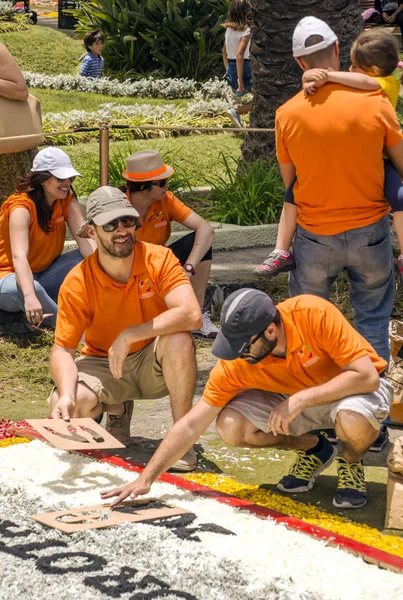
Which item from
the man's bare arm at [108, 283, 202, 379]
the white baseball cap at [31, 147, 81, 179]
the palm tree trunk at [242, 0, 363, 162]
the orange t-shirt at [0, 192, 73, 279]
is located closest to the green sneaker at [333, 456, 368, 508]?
the man's bare arm at [108, 283, 202, 379]

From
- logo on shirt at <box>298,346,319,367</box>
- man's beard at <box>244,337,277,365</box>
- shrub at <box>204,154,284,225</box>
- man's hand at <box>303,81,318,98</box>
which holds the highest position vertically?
man's hand at <box>303,81,318,98</box>

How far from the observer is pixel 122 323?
5199mm

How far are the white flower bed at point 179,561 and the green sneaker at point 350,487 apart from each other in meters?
0.43

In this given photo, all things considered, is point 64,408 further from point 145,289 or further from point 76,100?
point 76,100

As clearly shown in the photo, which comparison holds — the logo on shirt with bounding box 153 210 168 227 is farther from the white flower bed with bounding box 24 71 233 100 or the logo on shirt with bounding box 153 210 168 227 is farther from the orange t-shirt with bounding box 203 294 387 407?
the white flower bed with bounding box 24 71 233 100

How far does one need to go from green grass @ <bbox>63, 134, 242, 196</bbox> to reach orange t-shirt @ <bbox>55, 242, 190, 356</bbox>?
190 inches

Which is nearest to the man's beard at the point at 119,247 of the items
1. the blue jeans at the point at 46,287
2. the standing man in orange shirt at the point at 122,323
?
the standing man in orange shirt at the point at 122,323

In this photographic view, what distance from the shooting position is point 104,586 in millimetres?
3615

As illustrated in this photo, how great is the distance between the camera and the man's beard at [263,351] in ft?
14.3

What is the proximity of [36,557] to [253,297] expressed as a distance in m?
1.28

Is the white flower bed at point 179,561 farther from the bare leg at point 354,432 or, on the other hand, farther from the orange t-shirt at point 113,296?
the orange t-shirt at point 113,296

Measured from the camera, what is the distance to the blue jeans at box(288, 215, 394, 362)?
204 inches

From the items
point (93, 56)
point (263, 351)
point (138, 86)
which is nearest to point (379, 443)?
point (263, 351)

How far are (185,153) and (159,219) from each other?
503cm
